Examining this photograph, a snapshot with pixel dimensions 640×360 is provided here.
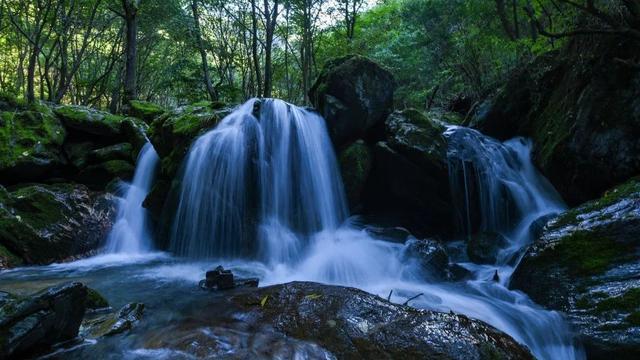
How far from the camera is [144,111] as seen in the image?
557 inches

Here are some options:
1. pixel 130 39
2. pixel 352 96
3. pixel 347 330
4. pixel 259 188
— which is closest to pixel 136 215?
pixel 259 188

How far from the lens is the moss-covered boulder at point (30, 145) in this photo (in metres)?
9.99

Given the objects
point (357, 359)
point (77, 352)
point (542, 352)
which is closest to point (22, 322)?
point (77, 352)

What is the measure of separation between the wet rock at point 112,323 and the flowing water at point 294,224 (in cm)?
64

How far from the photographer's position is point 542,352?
4590mm

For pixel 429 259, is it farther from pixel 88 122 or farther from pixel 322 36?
pixel 322 36

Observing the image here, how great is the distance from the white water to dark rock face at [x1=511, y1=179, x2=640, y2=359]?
4.00 ft

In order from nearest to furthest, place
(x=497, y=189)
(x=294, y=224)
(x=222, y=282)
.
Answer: (x=222, y=282)
(x=497, y=189)
(x=294, y=224)

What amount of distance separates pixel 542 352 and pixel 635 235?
6.64ft

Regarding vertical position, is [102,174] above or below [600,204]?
above

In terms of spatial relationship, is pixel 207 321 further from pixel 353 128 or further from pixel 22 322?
pixel 353 128

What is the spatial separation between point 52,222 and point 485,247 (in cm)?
Answer: 909

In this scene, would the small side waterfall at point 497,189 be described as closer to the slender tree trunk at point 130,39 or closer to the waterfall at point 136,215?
the waterfall at point 136,215

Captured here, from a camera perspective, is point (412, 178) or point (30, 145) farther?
point (30, 145)
